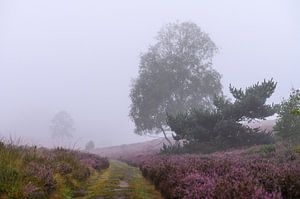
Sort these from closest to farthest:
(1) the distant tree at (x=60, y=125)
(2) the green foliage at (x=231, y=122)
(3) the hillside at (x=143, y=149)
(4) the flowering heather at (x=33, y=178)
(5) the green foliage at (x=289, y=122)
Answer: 1. (4) the flowering heather at (x=33, y=178)
2. (5) the green foliage at (x=289, y=122)
3. (2) the green foliage at (x=231, y=122)
4. (3) the hillside at (x=143, y=149)
5. (1) the distant tree at (x=60, y=125)

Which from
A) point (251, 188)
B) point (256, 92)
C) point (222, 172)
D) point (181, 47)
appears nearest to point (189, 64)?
point (181, 47)

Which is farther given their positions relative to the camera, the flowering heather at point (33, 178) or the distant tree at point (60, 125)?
the distant tree at point (60, 125)

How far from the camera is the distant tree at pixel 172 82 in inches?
1679

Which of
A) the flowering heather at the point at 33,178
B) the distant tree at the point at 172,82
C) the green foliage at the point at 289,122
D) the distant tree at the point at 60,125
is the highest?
the distant tree at the point at 60,125

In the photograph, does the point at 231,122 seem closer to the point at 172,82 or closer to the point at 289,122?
the point at 289,122

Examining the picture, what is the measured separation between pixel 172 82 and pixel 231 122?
19.1m

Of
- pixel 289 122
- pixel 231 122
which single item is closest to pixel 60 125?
pixel 231 122

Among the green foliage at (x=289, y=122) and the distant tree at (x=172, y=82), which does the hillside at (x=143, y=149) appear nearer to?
the distant tree at (x=172, y=82)

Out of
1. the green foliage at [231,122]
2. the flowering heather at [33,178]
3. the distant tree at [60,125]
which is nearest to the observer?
the flowering heather at [33,178]

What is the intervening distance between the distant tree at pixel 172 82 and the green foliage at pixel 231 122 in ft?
50.7

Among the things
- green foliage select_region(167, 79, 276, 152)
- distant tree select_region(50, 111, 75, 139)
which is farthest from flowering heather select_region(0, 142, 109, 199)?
distant tree select_region(50, 111, 75, 139)

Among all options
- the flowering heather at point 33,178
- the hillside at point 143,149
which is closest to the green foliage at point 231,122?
the hillside at point 143,149

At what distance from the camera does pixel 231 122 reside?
79.8 feet

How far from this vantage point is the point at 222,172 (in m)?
8.83
